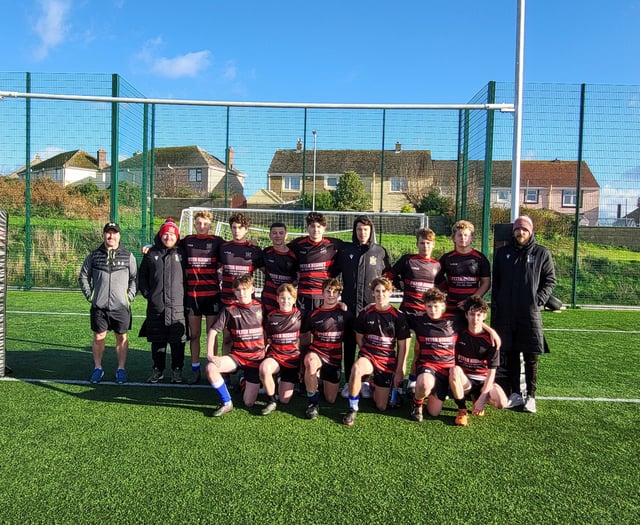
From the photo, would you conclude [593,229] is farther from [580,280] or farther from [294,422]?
[294,422]

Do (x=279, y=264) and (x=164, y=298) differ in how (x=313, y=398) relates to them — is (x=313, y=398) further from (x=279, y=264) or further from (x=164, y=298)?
(x=164, y=298)

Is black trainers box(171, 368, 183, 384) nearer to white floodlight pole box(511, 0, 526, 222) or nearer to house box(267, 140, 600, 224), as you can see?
white floodlight pole box(511, 0, 526, 222)

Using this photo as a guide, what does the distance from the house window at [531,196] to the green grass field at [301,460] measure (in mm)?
7588

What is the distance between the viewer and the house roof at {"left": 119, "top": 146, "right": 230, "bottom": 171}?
10992mm

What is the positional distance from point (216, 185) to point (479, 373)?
27.6 ft

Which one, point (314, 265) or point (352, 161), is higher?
point (352, 161)

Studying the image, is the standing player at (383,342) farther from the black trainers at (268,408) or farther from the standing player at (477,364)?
the black trainers at (268,408)

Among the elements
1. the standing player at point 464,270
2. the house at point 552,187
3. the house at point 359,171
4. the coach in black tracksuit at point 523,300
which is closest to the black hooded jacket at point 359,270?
the standing player at point 464,270

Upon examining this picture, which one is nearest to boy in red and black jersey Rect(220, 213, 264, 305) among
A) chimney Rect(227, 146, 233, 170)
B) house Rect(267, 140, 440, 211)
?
house Rect(267, 140, 440, 211)

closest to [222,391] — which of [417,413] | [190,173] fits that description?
[417,413]

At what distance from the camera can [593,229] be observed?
1030 cm

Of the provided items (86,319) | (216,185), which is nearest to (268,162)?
(216,185)

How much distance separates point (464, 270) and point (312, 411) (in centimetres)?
175

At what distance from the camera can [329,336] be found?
13.9 feet
